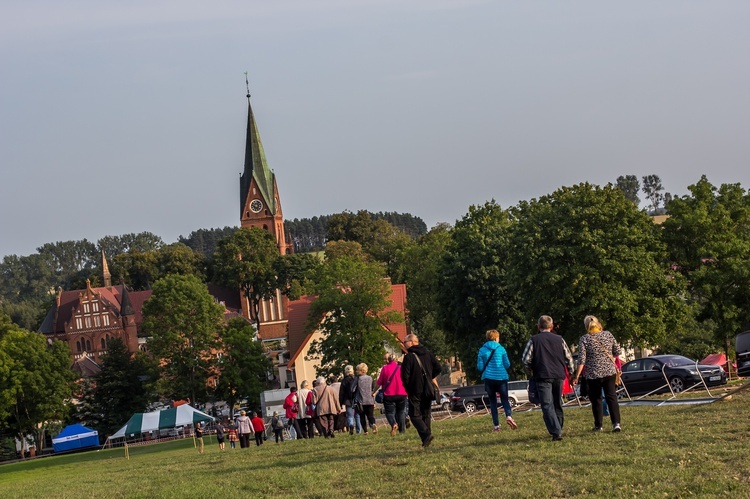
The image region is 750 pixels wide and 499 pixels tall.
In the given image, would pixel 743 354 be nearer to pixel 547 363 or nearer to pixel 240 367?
pixel 547 363

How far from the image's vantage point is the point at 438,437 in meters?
18.9

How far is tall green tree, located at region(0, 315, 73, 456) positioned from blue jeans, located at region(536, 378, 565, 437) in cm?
7564

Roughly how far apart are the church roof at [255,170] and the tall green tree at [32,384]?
74.4m

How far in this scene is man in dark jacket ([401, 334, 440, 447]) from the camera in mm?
17000

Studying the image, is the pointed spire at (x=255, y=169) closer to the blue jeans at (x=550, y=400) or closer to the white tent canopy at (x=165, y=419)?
the white tent canopy at (x=165, y=419)

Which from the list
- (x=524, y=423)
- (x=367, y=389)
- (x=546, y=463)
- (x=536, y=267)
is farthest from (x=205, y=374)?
(x=546, y=463)

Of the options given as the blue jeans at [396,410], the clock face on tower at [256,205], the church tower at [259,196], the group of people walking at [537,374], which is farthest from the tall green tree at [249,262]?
the group of people walking at [537,374]

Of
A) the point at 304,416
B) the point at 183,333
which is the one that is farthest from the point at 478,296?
the point at 183,333

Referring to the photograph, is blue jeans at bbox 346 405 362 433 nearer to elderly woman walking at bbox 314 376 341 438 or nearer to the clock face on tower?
elderly woman walking at bbox 314 376 341 438

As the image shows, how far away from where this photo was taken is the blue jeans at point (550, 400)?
51.2 feet

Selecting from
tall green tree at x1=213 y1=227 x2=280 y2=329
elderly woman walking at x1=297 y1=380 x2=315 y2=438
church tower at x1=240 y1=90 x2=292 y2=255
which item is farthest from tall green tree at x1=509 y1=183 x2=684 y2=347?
church tower at x1=240 y1=90 x2=292 y2=255

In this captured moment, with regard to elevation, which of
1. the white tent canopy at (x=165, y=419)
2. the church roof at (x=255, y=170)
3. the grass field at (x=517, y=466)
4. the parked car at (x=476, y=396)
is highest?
the church roof at (x=255, y=170)

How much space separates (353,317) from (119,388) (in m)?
28.4

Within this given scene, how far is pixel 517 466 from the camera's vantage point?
44.3ft
